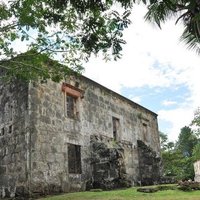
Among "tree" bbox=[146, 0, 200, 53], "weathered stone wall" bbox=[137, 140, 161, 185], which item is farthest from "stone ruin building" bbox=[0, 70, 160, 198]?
"tree" bbox=[146, 0, 200, 53]

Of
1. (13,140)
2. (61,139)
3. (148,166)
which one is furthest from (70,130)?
(148,166)

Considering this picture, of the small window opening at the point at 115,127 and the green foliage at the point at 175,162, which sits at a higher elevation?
the small window opening at the point at 115,127

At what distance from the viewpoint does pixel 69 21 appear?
10922mm

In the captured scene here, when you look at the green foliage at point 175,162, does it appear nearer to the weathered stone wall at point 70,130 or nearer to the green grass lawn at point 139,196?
the weathered stone wall at point 70,130

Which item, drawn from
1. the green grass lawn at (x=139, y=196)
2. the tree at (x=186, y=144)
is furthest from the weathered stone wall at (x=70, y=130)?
the tree at (x=186, y=144)

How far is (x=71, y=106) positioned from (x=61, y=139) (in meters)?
2.01

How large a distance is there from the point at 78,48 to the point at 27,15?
6.73ft

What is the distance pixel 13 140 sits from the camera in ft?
45.4

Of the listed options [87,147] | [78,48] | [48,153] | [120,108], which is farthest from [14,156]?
[120,108]

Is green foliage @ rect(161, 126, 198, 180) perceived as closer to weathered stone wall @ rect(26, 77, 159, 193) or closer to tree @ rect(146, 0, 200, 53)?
weathered stone wall @ rect(26, 77, 159, 193)

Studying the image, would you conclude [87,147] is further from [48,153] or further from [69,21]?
[69,21]

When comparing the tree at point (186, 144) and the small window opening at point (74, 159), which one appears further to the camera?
the tree at point (186, 144)

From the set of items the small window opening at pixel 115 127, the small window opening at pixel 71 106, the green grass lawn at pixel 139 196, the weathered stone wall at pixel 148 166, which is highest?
the small window opening at pixel 71 106

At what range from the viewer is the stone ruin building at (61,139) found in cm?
1332
